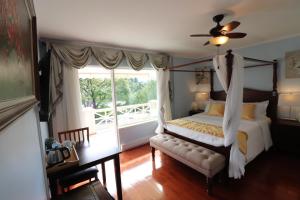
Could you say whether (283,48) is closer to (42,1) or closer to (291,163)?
(291,163)

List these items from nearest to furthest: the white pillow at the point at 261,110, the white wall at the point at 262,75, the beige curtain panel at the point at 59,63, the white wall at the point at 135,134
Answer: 1. the beige curtain panel at the point at 59,63
2. the white wall at the point at 262,75
3. the white pillow at the point at 261,110
4. the white wall at the point at 135,134

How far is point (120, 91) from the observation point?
356cm

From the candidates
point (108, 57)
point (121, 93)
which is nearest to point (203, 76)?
point (121, 93)

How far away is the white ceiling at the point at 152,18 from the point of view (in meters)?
1.65

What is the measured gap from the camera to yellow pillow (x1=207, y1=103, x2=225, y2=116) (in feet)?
11.9

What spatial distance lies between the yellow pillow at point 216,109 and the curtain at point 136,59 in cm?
203

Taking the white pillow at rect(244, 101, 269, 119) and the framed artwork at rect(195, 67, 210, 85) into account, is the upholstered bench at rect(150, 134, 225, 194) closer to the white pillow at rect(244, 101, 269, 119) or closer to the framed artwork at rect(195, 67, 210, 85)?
the white pillow at rect(244, 101, 269, 119)

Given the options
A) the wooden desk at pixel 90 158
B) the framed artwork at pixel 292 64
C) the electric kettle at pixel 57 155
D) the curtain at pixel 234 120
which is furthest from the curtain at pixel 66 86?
the framed artwork at pixel 292 64

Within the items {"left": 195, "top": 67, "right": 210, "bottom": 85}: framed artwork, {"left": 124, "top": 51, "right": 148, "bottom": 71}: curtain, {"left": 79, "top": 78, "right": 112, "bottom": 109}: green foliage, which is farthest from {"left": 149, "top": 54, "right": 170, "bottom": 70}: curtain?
{"left": 195, "top": 67, "right": 210, "bottom": 85}: framed artwork

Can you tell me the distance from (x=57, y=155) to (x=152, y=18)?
6.36ft

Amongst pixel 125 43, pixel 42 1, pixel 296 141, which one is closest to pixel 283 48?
pixel 296 141

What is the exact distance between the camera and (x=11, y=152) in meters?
0.53

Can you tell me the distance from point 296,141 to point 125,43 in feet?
12.2

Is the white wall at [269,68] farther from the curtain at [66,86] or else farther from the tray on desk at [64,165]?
the tray on desk at [64,165]
